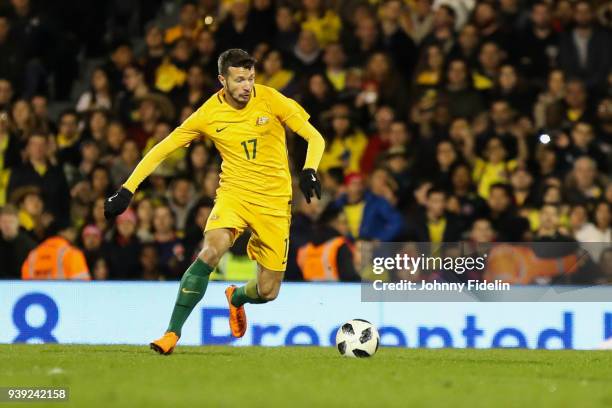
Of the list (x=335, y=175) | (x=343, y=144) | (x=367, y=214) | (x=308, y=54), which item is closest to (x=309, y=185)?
(x=367, y=214)

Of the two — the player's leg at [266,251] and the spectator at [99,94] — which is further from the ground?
the spectator at [99,94]

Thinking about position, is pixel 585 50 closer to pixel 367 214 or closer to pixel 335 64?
pixel 335 64

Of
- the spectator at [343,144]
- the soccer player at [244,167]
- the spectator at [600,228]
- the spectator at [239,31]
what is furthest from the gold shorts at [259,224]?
the spectator at [239,31]

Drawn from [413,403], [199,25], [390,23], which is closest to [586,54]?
[390,23]

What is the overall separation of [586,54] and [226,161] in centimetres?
711

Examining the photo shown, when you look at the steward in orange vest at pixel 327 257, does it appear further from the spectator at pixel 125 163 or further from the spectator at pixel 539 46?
the spectator at pixel 539 46

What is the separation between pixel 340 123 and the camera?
51.2ft

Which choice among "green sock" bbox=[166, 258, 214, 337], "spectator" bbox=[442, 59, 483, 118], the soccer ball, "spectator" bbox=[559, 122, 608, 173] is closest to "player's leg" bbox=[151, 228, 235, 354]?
"green sock" bbox=[166, 258, 214, 337]

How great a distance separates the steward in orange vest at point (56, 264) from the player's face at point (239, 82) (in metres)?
4.12

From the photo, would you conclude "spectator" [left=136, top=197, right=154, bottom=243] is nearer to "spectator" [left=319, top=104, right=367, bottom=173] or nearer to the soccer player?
"spectator" [left=319, top=104, right=367, bottom=173]

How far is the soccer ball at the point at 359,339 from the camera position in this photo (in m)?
10.4

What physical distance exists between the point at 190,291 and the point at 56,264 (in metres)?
4.06

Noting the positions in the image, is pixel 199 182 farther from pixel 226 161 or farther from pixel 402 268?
pixel 226 161

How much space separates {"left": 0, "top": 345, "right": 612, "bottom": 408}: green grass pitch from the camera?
756cm
